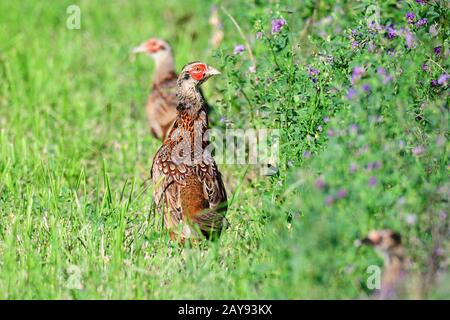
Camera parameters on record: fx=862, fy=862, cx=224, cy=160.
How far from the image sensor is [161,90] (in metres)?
8.89

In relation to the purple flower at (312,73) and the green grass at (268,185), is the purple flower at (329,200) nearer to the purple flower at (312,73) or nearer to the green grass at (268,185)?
the green grass at (268,185)

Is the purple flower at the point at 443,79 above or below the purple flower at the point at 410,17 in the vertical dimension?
below

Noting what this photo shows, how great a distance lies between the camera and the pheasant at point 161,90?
845cm

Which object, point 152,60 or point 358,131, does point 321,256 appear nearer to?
point 358,131

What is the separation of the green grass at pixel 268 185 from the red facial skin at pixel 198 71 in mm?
Answer: 148

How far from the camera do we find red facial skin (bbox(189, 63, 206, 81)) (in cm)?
622

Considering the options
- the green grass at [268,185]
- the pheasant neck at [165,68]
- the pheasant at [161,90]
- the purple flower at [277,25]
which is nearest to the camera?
the green grass at [268,185]

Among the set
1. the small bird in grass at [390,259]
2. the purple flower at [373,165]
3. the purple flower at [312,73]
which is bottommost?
the small bird in grass at [390,259]

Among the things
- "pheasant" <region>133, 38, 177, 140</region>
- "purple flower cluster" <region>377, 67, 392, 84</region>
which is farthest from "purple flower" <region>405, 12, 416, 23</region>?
"pheasant" <region>133, 38, 177, 140</region>

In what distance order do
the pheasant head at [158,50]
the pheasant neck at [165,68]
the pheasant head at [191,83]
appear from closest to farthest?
the pheasant head at [191,83], the pheasant neck at [165,68], the pheasant head at [158,50]

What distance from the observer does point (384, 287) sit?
441cm

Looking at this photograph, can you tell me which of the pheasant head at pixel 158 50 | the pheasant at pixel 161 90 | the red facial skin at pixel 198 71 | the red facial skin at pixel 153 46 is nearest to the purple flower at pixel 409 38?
the red facial skin at pixel 198 71

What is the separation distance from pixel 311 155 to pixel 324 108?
1.03 feet

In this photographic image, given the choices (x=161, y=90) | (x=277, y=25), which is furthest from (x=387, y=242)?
(x=161, y=90)
